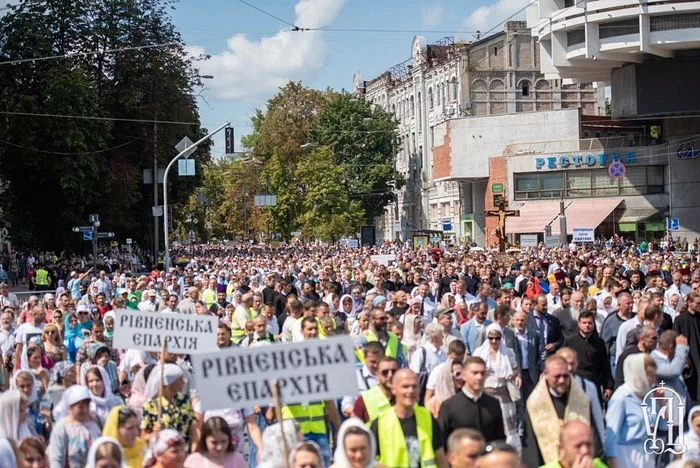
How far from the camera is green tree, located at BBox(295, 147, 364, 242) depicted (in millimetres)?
87750

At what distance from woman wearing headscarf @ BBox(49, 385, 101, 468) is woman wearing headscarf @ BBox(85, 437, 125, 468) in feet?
4.91

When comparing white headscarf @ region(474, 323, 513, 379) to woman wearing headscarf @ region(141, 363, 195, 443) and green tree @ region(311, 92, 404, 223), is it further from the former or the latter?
green tree @ region(311, 92, 404, 223)

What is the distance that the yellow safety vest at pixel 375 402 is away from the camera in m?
8.58

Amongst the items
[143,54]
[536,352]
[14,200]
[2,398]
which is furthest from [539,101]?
[2,398]

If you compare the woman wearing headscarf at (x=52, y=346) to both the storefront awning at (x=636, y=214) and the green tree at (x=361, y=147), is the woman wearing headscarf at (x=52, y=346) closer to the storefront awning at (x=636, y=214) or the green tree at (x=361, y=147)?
the storefront awning at (x=636, y=214)

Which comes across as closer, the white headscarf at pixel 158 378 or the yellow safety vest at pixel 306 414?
the white headscarf at pixel 158 378

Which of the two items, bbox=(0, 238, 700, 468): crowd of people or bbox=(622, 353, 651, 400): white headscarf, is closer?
bbox=(0, 238, 700, 468): crowd of people

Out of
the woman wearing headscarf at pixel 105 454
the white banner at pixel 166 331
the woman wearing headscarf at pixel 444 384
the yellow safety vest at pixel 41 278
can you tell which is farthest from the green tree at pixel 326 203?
the woman wearing headscarf at pixel 105 454

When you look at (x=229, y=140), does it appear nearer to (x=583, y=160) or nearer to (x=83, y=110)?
(x=83, y=110)

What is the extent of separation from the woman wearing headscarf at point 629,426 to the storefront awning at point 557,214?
59644 millimetres

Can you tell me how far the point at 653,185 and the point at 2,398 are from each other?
6321cm

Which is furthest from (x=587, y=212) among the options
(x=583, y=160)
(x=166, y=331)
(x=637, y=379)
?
(x=637, y=379)

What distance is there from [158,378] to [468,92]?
78.0 metres

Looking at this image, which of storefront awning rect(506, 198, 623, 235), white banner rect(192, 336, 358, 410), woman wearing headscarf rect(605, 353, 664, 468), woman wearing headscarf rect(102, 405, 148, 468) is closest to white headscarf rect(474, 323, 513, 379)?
woman wearing headscarf rect(605, 353, 664, 468)
